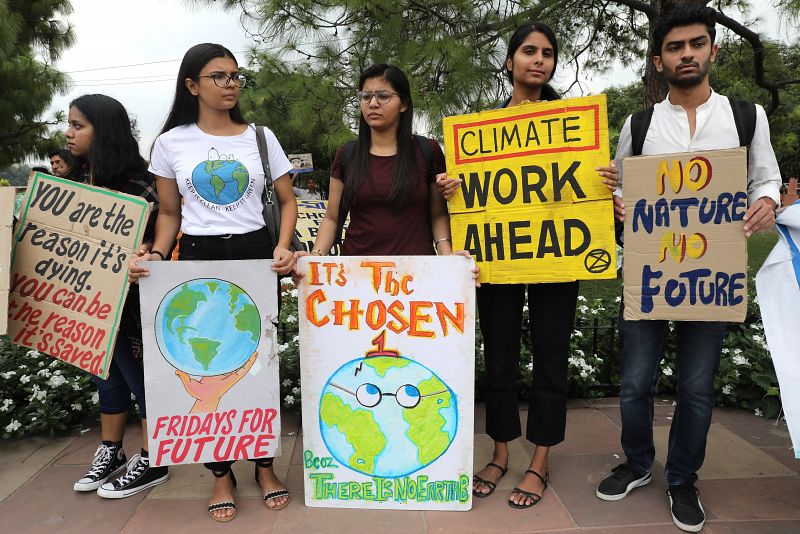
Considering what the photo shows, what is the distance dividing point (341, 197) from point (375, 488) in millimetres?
1260

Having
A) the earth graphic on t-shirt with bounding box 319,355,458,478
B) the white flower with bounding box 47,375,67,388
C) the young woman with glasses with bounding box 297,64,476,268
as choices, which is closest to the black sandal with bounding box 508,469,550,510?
the earth graphic on t-shirt with bounding box 319,355,458,478

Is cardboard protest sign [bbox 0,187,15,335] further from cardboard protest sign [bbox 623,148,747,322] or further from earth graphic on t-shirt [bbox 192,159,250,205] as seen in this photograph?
cardboard protest sign [bbox 623,148,747,322]

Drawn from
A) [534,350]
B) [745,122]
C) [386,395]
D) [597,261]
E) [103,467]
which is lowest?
[103,467]

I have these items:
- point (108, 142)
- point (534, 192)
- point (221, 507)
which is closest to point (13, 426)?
point (221, 507)

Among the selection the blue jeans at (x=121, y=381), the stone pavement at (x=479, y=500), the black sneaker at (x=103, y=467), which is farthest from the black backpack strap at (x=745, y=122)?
the black sneaker at (x=103, y=467)

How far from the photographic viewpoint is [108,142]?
2523mm

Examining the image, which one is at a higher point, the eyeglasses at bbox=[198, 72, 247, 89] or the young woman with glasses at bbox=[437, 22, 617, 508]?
the eyeglasses at bbox=[198, 72, 247, 89]

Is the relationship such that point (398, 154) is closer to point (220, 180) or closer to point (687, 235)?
point (220, 180)

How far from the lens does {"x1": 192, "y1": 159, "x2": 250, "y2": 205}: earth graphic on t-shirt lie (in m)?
2.30

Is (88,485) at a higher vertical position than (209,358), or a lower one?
lower

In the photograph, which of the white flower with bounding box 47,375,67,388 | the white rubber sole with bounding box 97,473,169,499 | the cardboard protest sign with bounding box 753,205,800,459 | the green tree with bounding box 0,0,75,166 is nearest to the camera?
the cardboard protest sign with bounding box 753,205,800,459

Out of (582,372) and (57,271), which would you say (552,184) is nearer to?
(582,372)

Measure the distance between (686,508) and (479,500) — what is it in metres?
0.85

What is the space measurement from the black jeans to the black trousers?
0.99 meters
